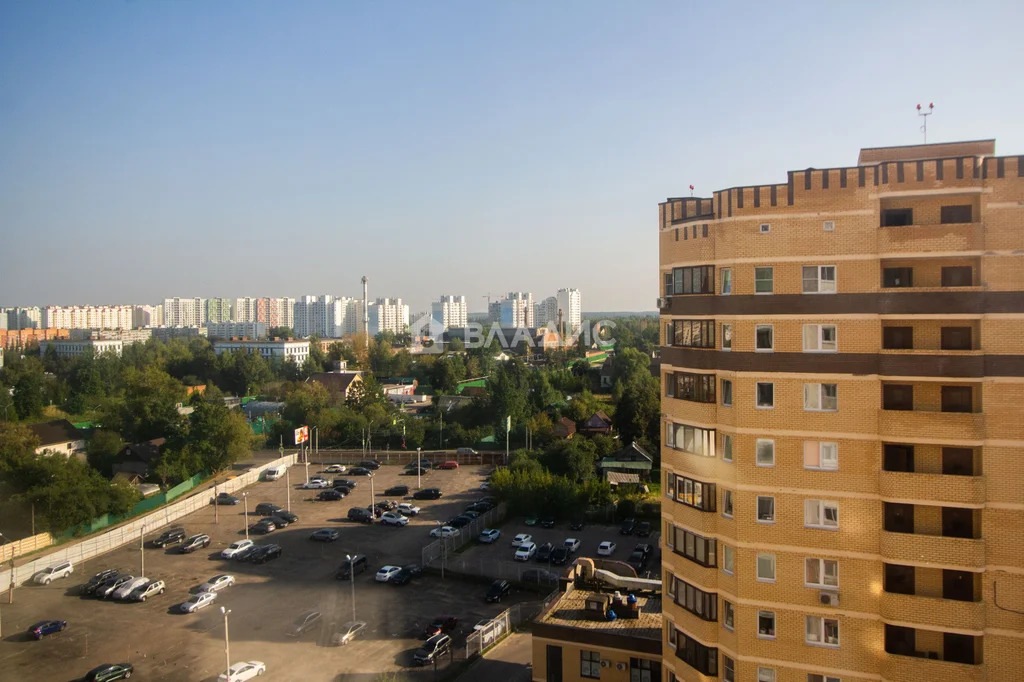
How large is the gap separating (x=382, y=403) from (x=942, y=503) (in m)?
27.5

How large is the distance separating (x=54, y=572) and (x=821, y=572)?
15.3m

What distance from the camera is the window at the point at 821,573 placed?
5918 mm

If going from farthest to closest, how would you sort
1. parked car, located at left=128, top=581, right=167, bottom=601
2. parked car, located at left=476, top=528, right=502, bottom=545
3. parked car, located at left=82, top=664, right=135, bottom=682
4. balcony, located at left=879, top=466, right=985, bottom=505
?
parked car, located at left=476, top=528, right=502, bottom=545 → parked car, located at left=128, top=581, right=167, bottom=601 → parked car, located at left=82, top=664, right=135, bottom=682 → balcony, located at left=879, top=466, right=985, bottom=505

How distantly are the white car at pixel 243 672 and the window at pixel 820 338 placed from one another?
900 cm

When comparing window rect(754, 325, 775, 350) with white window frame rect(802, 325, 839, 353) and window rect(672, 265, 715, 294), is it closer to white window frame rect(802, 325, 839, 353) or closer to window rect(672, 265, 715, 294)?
white window frame rect(802, 325, 839, 353)

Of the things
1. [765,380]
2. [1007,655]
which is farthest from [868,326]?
[1007,655]

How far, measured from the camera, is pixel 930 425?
223 inches

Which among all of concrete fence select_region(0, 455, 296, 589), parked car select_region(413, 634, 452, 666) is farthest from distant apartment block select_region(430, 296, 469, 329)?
parked car select_region(413, 634, 452, 666)

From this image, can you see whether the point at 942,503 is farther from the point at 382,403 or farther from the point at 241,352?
the point at 241,352

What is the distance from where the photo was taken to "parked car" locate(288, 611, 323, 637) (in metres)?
12.2

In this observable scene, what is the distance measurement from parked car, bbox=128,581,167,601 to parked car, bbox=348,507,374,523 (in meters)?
5.39

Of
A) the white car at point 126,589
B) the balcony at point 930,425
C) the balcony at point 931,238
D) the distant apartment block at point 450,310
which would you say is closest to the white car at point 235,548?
the white car at point 126,589

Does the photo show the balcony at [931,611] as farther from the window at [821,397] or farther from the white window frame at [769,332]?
the white window frame at [769,332]

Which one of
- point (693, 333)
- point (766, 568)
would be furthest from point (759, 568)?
point (693, 333)
